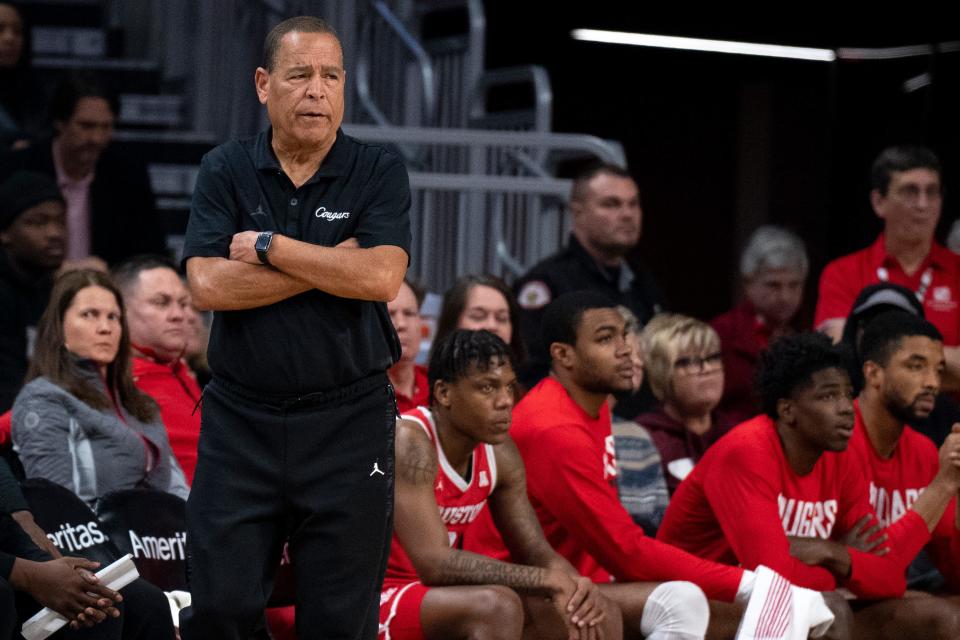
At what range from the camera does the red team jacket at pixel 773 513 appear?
16.5 ft

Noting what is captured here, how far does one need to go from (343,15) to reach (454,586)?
12.4 ft

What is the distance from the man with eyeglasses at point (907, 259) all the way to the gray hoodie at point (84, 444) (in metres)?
2.78

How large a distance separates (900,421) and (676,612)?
4.48 feet

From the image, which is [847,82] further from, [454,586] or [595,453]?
[454,586]

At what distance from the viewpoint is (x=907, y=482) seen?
5.71 m

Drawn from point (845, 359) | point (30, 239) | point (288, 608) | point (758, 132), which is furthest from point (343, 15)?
point (758, 132)

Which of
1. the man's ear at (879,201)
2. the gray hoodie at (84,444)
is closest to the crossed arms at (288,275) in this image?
the gray hoodie at (84,444)

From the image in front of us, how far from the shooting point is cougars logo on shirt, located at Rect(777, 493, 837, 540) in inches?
207

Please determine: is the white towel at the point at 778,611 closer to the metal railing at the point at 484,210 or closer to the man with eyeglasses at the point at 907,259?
the man with eyeglasses at the point at 907,259

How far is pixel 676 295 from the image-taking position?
Answer: 496 inches

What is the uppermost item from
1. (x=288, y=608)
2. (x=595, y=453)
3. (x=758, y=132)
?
(x=758, y=132)

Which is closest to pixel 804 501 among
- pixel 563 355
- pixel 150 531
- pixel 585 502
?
pixel 585 502

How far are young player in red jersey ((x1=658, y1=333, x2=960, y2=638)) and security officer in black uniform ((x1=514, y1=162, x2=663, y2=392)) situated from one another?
1.29 meters

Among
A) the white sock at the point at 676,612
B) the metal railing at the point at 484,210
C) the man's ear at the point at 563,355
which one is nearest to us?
the white sock at the point at 676,612
